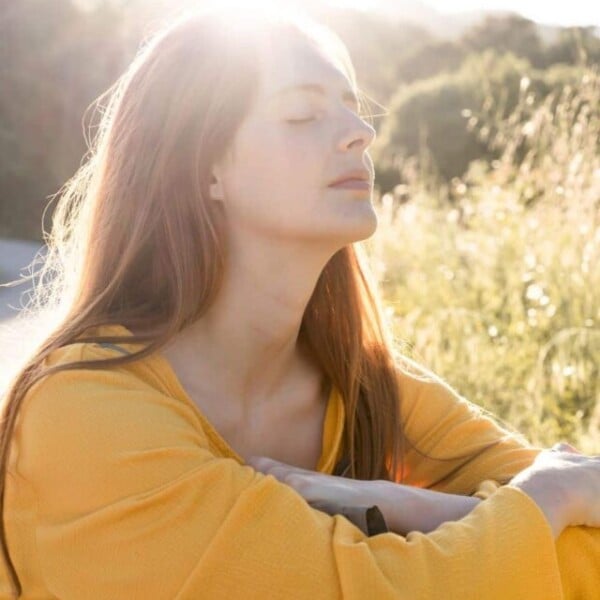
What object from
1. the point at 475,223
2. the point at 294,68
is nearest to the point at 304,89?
the point at 294,68

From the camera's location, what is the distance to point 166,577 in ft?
6.10

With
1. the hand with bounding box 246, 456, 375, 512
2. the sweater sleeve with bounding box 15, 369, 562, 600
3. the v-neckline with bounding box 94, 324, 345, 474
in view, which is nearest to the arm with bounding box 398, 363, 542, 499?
the v-neckline with bounding box 94, 324, 345, 474

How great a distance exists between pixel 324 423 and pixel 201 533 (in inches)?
29.2

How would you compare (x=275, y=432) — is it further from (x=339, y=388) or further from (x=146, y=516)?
(x=146, y=516)

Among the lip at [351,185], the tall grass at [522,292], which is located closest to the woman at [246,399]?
the lip at [351,185]

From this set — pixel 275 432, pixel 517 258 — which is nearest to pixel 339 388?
pixel 275 432

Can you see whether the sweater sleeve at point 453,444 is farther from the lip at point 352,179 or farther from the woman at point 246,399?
the lip at point 352,179

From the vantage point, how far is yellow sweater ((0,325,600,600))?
6.10 feet

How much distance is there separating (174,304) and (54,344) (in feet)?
0.84

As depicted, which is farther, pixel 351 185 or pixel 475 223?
pixel 475 223

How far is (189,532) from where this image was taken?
1.87 m

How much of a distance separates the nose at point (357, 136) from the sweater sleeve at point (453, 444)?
54cm

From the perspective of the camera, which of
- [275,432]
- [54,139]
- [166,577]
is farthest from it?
[54,139]

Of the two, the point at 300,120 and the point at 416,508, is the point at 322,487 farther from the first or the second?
the point at 300,120
